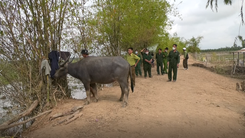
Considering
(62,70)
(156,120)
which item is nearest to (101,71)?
(62,70)

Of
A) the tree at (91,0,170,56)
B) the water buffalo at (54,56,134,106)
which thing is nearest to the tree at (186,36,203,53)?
the tree at (91,0,170,56)

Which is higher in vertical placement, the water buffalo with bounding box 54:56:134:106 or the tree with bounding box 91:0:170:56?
the tree with bounding box 91:0:170:56

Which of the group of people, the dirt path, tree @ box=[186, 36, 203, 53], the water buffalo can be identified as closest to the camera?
the dirt path

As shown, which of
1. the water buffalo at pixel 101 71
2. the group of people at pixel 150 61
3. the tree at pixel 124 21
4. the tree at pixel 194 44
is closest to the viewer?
the water buffalo at pixel 101 71

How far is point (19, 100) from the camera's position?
18.8ft

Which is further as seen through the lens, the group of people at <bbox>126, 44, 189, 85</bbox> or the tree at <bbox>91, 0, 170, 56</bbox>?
the tree at <bbox>91, 0, 170, 56</bbox>

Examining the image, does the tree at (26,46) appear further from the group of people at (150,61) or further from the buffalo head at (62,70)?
the group of people at (150,61)

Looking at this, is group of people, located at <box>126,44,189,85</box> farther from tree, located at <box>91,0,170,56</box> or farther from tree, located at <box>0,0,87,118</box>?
tree, located at <box>0,0,87,118</box>

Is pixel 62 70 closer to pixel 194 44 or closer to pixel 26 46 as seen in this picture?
pixel 26 46

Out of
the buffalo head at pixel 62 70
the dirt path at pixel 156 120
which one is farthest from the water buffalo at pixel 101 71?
the dirt path at pixel 156 120

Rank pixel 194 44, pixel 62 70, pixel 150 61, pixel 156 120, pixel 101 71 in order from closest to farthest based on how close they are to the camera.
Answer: pixel 156 120, pixel 101 71, pixel 62 70, pixel 150 61, pixel 194 44

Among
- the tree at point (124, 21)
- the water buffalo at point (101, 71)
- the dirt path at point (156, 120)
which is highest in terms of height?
the tree at point (124, 21)

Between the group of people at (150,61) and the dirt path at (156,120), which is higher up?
the group of people at (150,61)

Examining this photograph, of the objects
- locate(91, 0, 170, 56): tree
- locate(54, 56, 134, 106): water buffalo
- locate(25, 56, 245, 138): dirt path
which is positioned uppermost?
locate(91, 0, 170, 56): tree
